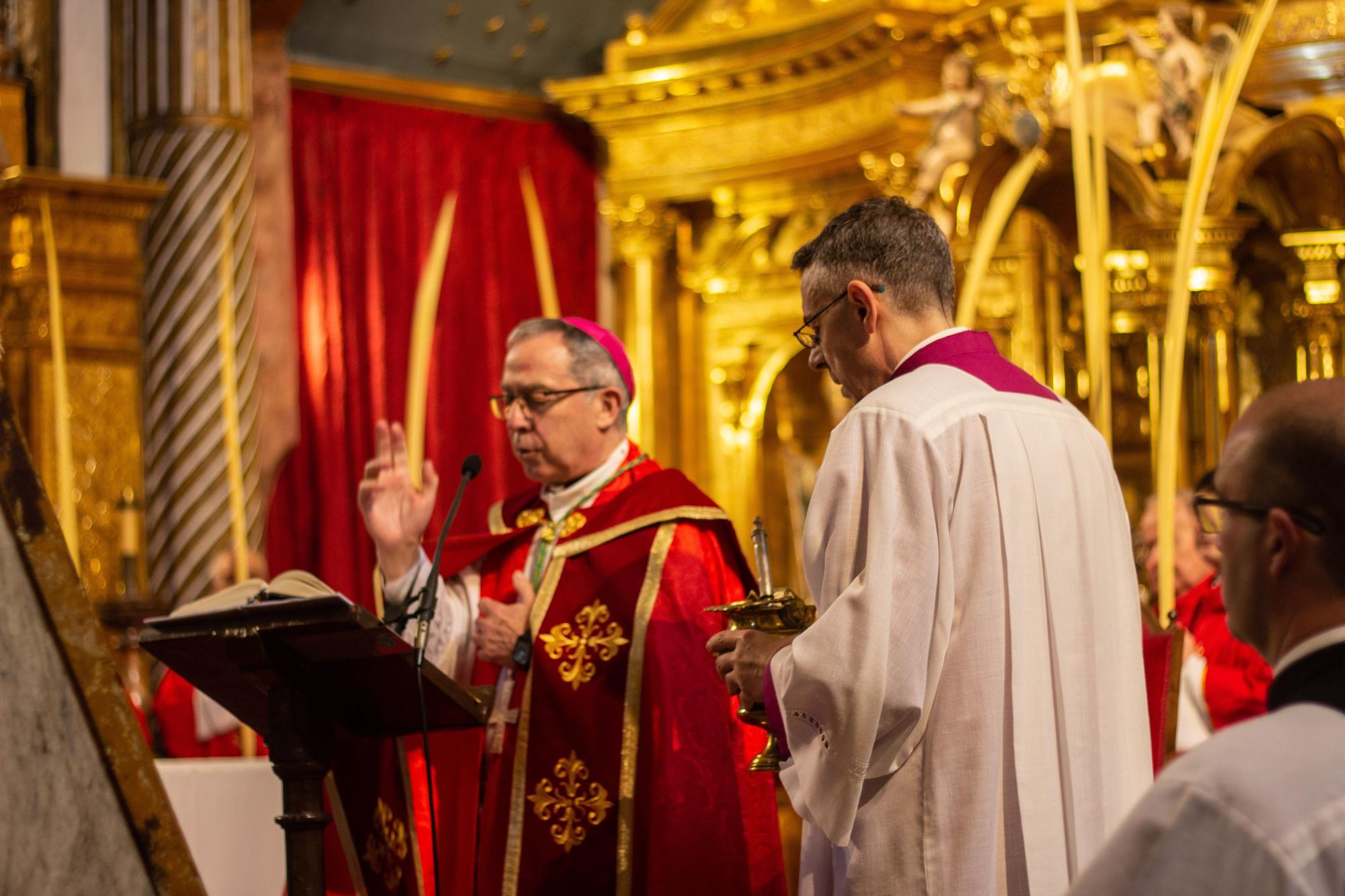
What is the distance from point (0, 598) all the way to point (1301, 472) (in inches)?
52.6

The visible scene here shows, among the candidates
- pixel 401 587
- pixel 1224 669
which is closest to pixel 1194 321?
pixel 1224 669

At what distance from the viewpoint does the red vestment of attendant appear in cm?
482

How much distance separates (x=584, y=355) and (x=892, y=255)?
4.35 ft

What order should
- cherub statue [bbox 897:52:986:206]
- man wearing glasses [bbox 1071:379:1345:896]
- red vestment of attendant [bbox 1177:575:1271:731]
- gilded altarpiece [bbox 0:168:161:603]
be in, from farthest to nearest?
gilded altarpiece [bbox 0:168:161:603] < cherub statue [bbox 897:52:986:206] < red vestment of attendant [bbox 1177:575:1271:731] < man wearing glasses [bbox 1071:379:1345:896]

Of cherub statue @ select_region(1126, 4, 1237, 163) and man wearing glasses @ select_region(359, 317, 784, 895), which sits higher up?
cherub statue @ select_region(1126, 4, 1237, 163)

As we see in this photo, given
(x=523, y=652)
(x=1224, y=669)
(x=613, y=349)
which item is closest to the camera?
(x=523, y=652)

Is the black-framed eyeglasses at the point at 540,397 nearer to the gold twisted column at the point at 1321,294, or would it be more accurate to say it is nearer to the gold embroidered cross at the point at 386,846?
the gold embroidered cross at the point at 386,846

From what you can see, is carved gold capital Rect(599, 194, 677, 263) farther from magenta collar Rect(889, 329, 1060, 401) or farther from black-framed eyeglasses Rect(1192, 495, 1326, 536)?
black-framed eyeglasses Rect(1192, 495, 1326, 536)

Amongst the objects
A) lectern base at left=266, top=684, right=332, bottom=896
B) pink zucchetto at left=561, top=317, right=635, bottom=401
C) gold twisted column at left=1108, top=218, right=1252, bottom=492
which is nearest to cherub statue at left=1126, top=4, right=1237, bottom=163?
gold twisted column at left=1108, top=218, right=1252, bottom=492

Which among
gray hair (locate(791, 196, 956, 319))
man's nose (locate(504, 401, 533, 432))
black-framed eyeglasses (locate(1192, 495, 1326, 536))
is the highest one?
gray hair (locate(791, 196, 956, 319))

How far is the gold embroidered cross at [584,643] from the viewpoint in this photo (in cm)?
348

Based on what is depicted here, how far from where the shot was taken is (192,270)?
315 inches

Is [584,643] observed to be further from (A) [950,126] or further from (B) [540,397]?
(A) [950,126]

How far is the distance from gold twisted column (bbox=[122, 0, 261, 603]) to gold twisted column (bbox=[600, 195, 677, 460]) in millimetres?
2560
